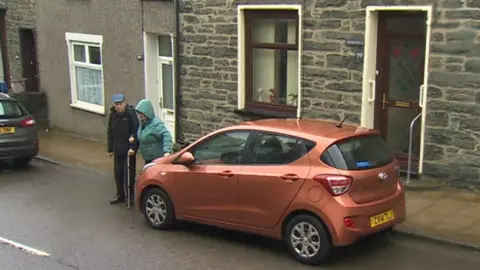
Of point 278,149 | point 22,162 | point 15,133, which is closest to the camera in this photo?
point 278,149

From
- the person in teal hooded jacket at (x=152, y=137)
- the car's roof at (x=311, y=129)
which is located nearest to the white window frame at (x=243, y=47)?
the person in teal hooded jacket at (x=152, y=137)

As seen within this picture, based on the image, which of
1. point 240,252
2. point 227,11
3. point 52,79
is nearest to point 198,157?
point 240,252

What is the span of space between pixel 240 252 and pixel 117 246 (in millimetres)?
1615

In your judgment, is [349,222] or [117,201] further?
[117,201]

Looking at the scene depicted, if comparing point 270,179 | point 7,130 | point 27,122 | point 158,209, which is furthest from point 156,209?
point 27,122

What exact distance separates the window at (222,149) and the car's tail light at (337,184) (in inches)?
51.0

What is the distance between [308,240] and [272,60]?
613 centimetres

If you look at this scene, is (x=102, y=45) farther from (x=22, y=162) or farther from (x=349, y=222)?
(x=349, y=222)

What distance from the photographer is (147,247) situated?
25.7 feet

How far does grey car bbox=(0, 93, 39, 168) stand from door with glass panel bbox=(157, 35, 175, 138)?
123 inches

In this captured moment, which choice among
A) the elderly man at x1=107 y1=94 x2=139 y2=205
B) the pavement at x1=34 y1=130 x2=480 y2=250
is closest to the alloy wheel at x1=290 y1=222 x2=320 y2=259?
the pavement at x1=34 y1=130 x2=480 y2=250

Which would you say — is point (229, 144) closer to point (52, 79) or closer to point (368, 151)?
point (368, 151)

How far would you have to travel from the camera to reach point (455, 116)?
384 inches

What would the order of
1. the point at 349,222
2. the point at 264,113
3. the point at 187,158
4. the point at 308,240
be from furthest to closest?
the point at 264,113 → the point at 187,158 → the point at 308,240 → the point at 349,222
